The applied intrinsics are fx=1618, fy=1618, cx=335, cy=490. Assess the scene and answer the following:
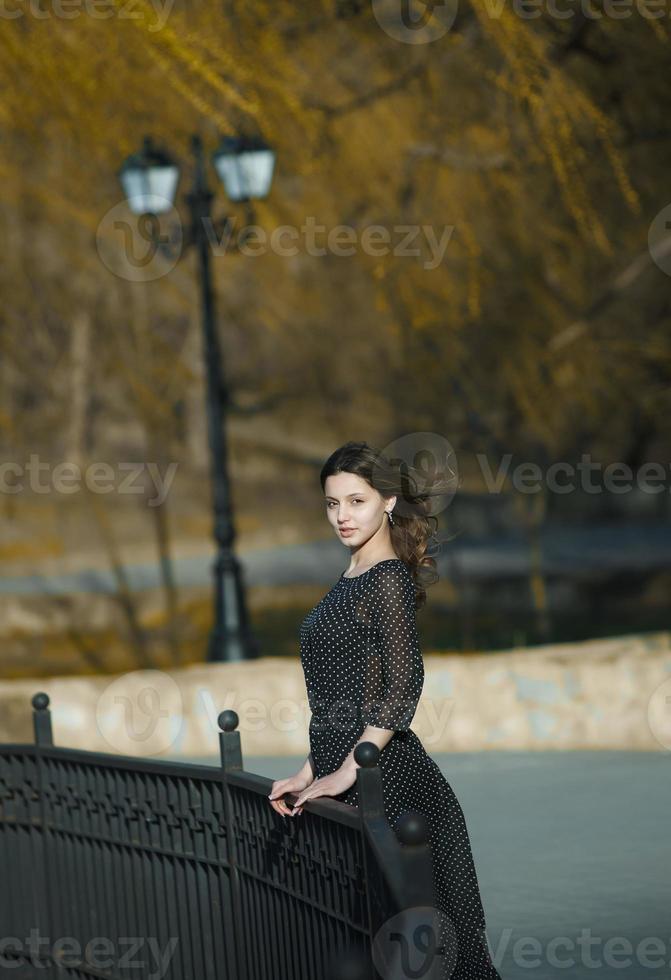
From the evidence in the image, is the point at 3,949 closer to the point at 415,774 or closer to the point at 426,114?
the point at 415,774

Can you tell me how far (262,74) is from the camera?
25.7 feet

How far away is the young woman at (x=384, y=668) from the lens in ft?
13.3

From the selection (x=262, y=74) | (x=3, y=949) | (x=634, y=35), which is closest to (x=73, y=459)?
(x=634, y=35)

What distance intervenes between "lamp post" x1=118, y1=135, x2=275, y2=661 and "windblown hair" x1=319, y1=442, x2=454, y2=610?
6.70 m

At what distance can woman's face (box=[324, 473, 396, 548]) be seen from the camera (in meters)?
4.20
